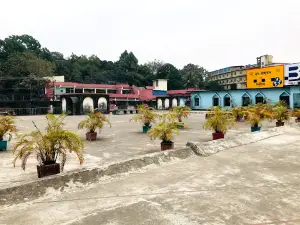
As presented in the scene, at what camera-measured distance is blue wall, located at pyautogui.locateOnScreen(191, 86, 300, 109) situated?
2836 cm

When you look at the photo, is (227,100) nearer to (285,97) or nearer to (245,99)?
(245,99)

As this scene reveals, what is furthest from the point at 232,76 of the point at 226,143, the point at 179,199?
the point at 179,199

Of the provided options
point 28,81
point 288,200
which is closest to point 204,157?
Answer: point 288,200

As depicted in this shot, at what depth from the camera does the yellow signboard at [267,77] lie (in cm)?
3164

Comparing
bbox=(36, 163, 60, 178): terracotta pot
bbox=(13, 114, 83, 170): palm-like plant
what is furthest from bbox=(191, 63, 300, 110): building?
bbox=(36, 163, 60, 178): terracotta pot

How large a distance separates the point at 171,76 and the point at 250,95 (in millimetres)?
33112

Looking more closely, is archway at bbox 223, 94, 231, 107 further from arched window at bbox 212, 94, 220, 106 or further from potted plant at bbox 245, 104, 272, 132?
potted plant at bbox 245, 104, 272, 132

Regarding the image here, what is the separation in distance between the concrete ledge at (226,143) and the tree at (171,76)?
53.6 metres

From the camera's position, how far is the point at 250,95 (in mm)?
32406

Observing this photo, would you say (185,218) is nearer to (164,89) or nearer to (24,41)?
(164,89)

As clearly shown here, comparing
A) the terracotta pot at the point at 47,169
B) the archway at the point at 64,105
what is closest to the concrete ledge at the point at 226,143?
the terracotta pot at the point at 47,169

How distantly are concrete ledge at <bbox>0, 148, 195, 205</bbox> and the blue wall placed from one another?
25619 millimetres

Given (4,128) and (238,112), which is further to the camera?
(238,112)

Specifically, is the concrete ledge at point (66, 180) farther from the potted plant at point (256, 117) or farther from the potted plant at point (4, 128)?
the potted plant at point (256, 117)
